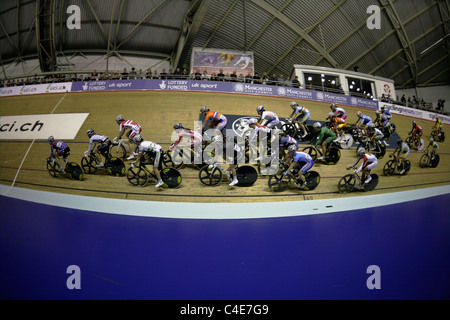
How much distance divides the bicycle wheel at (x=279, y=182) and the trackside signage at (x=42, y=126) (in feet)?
18.3

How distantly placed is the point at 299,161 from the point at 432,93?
22716 millimetres

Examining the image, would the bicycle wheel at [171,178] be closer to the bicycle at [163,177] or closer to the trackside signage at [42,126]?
the bicycle at [163,177]

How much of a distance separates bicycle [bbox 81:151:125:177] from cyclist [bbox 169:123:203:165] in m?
1.15

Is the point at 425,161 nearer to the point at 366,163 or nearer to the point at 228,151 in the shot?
the point at 366,163

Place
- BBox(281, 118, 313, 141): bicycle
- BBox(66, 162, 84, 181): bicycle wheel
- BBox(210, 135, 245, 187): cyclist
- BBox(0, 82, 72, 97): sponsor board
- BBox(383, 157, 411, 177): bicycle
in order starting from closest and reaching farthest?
BBox(210, 135, 245, 187): cyclist < BBox(66, 162, 84, 181): bicycle wheel < BBox(383, 157, 411, 177): bicycle < BBox(281, 118, 313, 141): bicycle < BBox(0, 82, 72, 97): sponsor board

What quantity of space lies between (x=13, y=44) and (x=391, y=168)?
21.5m

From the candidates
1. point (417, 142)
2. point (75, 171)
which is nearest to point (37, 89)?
point (75, 171)

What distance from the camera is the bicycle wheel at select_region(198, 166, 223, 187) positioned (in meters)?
3.92

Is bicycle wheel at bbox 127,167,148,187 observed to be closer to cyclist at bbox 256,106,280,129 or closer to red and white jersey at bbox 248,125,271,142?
red and white jersey at bbox 248,125,271,142

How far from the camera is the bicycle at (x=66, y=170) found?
420cm

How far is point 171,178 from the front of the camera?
3844 millimetres

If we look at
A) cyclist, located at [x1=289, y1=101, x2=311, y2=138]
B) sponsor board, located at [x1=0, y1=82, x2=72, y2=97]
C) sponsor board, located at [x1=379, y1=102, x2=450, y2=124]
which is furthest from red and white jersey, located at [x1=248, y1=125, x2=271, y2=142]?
sponsor board, located at [x1=379, y1=102, x2=450, y2=124]
